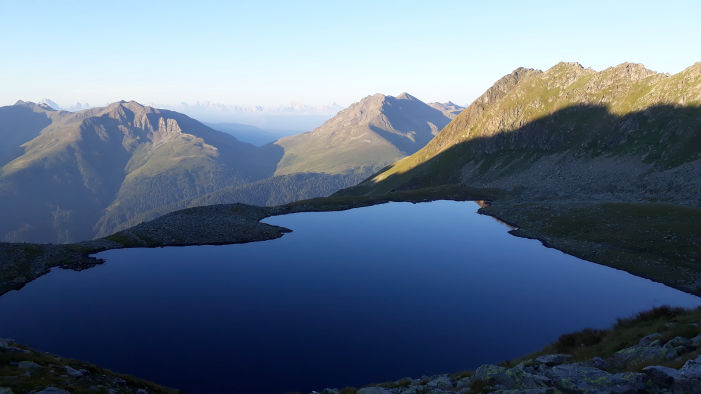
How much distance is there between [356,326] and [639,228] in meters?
55.6

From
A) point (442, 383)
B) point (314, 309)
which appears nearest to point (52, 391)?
point (442, 383)

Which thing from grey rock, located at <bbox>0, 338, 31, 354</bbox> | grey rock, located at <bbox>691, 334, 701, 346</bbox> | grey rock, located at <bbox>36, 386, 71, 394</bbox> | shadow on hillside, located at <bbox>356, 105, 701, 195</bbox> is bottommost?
grey rock, located at <bbox>36, 386, 71, 394</bbox>

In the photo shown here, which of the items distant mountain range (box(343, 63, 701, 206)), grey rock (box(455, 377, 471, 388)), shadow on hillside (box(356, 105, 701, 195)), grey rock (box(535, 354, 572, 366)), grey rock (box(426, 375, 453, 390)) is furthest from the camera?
shadow on hillside (box(356, 105, 701, 195))

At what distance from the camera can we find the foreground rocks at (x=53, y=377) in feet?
70.5

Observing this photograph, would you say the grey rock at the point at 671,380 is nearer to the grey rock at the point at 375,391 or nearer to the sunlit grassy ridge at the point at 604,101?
the grey rock at the point at 375,391

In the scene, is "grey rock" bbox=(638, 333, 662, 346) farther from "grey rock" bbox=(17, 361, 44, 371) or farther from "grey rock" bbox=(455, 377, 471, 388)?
"grey rock" bbox=(17, 361, 44, 371)

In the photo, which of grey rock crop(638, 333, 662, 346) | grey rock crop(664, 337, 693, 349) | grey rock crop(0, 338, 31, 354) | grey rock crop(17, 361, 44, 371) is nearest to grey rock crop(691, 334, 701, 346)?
grey rock crop(664, 337, 693, 349)

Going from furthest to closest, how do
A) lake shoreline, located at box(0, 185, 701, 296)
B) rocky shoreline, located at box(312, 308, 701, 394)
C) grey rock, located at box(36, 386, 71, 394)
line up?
lake shoreline, located at box(0, 185, 701, 296), grey rock, located at box(36, 386, 71, 394), rocky shoreline, located at box(312, 308, 701, 394)

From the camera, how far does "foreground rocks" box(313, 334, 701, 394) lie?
16.2 m

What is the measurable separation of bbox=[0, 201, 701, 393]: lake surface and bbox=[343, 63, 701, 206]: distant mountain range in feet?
178

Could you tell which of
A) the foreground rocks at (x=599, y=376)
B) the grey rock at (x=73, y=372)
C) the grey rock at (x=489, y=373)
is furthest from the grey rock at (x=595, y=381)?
the grey rock at (x=73, y=372)

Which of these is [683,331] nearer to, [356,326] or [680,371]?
[680,371]

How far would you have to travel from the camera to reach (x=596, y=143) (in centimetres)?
14150

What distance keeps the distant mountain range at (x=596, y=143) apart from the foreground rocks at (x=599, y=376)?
78.6m
